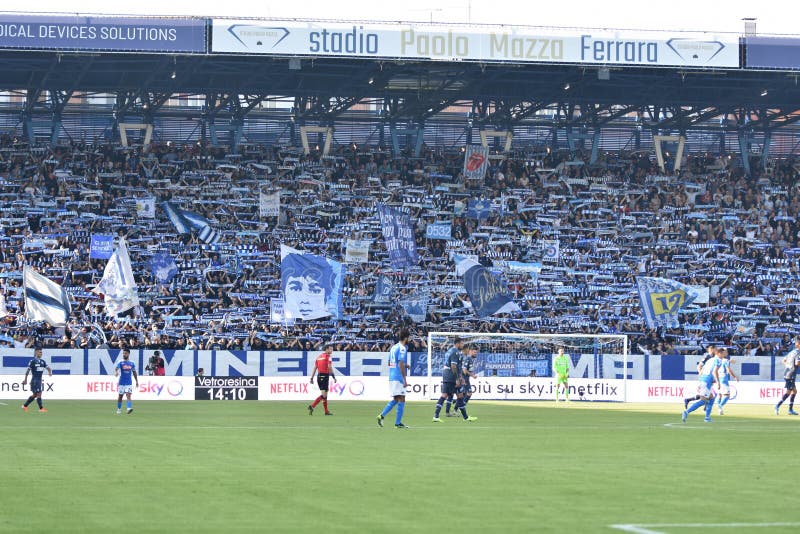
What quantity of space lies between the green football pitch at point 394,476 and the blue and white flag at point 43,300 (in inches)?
738

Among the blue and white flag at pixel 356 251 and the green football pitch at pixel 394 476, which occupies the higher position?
the blue and white flag at pixel 356 251

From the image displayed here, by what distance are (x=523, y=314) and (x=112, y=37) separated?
66.9 feet

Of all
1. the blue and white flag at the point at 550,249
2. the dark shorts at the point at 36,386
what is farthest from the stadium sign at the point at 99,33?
the dark shorts at the point at 36,386

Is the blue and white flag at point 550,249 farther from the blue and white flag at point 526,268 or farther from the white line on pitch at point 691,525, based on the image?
the white line on pitch at point 691,525

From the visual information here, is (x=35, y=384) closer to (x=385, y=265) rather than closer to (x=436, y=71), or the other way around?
A: (x=385, y=265)

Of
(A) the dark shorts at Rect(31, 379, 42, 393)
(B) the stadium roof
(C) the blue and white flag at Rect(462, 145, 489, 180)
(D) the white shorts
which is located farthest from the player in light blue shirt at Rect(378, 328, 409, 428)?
(C) the blue and white flag at Rect(462, 145, 489, 180)

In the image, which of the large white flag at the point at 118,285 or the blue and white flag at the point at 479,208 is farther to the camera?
the blue and white flag at the point at 479,208

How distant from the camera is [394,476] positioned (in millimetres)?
17172

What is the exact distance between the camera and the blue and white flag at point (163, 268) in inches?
2104

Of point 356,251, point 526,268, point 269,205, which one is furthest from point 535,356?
point 269,205

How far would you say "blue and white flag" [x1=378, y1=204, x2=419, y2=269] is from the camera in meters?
56.8

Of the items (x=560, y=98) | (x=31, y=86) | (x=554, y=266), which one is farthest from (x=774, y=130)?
(x=31, y=86)

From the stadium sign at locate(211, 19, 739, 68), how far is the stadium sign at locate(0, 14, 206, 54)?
1.47 m

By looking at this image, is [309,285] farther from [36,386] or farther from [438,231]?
[36,386]
